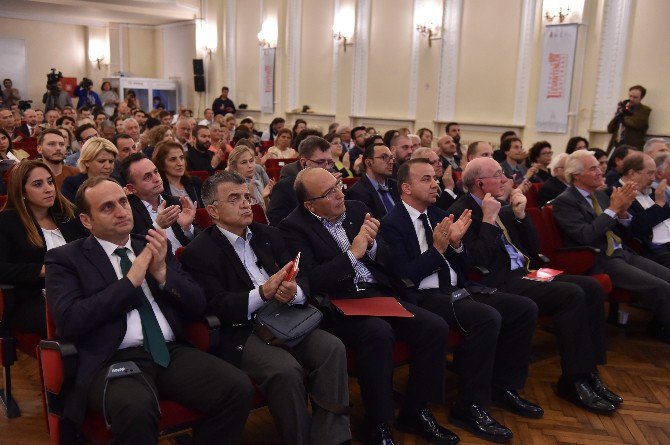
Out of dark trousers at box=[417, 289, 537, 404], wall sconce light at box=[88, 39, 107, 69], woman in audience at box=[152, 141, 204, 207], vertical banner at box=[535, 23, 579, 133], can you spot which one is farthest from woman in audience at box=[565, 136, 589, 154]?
wall sconce light at box=[88, 39, 107, 69]

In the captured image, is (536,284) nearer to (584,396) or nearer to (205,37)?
(584,396)

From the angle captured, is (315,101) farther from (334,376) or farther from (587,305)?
(334,376)

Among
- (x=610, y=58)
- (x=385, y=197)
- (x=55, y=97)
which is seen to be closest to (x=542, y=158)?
(x=385, y=197)

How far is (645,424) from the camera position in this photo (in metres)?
3.02

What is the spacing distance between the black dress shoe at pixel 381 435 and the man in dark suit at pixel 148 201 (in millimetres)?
1392

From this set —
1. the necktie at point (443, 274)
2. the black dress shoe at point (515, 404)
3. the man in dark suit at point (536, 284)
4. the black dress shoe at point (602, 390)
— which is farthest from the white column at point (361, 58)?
the black dress shoe at point (515, 404)

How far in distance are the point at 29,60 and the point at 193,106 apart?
4696 millimetres

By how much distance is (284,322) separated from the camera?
8.18 ft

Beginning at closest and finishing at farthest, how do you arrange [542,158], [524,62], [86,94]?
[542,158] → [524,62] → [86,94]

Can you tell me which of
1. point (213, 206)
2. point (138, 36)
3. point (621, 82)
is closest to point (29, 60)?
point (138, 36)

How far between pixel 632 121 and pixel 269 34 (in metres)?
7.89

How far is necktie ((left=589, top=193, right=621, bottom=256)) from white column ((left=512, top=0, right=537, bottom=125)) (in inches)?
195

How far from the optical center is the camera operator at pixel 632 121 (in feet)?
24.2

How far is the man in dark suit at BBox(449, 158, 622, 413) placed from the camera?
3.23 metres
